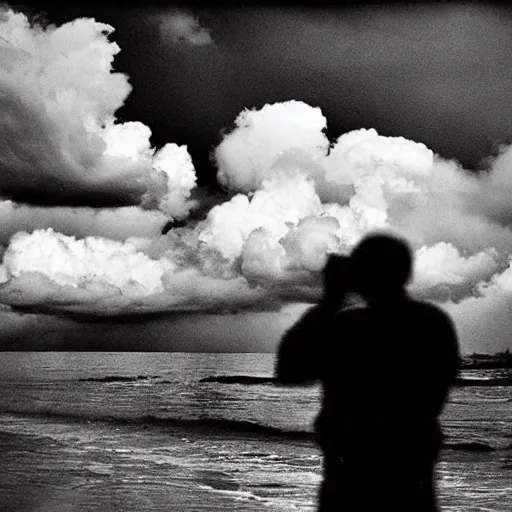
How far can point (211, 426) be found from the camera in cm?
1333

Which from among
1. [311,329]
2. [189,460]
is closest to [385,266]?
[311,329]

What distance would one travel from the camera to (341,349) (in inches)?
146

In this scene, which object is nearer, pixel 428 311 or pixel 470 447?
pixel 428 311

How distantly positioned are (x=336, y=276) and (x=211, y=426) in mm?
10468

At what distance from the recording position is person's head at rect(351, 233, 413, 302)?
384 centimetres

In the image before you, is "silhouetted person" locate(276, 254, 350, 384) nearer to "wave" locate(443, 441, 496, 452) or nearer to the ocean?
the ocean

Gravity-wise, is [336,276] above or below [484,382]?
above

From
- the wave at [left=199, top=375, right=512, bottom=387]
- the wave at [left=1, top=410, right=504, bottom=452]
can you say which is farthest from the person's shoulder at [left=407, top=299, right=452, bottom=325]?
the wave at [left=199, top=375, right=512, bottom=387]

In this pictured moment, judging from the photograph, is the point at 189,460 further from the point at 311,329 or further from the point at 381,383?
the point at 311,329

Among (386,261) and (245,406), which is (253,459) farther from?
(245,406)

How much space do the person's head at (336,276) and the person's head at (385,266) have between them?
4.4 inches

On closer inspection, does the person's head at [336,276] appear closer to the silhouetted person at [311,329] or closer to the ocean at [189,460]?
the silhouetted person at [311,329]

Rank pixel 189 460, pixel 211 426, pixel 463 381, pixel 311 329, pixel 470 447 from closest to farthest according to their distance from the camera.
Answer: pixel 311 329, pixel 189 460, pixel 470 447, pixel 211 426, pixel 463 381

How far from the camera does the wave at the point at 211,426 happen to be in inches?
426
